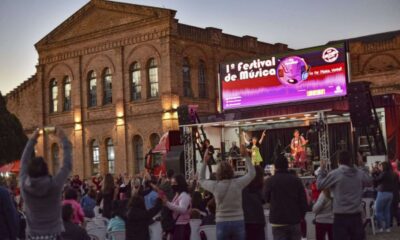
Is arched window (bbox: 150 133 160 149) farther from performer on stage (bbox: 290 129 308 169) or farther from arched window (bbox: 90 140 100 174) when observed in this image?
performer on stage (bbox: 290 129 308 169)

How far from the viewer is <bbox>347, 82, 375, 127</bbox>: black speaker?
860 inches

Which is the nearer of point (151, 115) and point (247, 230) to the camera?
point (247, 230)

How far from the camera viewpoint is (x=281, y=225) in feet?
26.6

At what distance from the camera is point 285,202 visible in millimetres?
8047

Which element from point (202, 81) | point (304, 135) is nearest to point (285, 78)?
point (304, 135)

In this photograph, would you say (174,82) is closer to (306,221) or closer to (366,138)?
(366,138)

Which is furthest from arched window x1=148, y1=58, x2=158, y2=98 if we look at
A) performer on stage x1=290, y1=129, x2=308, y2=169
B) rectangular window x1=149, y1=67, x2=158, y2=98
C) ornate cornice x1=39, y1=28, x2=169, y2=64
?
performer on stage x1=290, y1=129, x2=308, y2=169

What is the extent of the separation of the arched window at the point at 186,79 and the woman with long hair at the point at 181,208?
Answer: 935 inches

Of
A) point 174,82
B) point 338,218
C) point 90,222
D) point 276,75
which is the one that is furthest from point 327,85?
point 338,218

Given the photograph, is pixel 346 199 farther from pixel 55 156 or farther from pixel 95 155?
pixel 55 156

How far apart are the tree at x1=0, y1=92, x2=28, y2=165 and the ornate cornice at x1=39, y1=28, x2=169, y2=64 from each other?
4734 millimetres

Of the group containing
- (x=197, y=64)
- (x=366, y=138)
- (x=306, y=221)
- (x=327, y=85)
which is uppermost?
(x=197, y=64)

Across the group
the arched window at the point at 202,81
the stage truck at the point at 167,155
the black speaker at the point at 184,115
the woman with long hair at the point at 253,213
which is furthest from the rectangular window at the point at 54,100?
the woman with long hair at the point at 253,213

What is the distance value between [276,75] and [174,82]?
764cm
